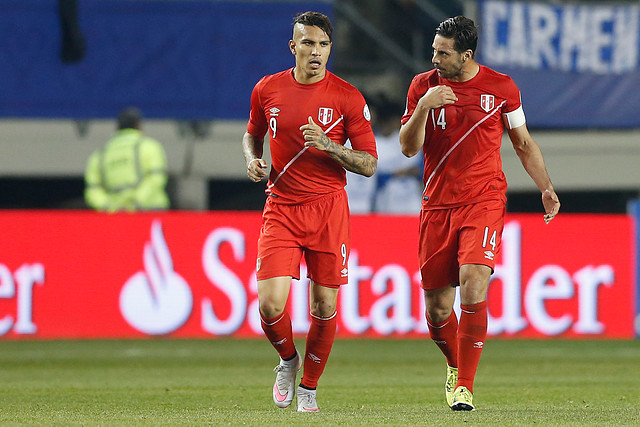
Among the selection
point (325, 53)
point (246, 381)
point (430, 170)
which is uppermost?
point (325, 53)

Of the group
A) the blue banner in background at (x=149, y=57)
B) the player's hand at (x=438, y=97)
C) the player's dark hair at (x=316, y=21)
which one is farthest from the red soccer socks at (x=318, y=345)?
the blue banner in background at (x=149, y=57)

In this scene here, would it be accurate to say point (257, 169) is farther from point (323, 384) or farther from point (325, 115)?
point (323, 384)

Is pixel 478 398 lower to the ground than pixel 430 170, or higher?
lower

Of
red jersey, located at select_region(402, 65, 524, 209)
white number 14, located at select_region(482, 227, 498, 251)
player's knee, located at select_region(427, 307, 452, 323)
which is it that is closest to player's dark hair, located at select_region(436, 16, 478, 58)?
red jersey, located at select_region(402, 65, 524, 209)

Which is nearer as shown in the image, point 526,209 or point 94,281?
point 94,281

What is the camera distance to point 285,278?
7387mm

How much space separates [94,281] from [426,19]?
6.58 m

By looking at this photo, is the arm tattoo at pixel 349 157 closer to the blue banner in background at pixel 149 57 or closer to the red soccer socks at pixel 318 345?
the red soccer socks at pixel 318 345

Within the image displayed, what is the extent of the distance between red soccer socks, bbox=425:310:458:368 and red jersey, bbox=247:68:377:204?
3.56ft

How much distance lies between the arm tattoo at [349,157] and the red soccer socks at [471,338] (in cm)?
98

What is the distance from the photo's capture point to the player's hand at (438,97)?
23.8 ft

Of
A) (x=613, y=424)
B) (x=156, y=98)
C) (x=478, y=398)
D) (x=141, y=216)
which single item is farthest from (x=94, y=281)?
(x=613, y=424)

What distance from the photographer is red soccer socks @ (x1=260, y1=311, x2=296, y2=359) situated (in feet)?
24.5

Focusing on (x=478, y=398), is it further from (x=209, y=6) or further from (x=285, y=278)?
(x=209, y=6)
